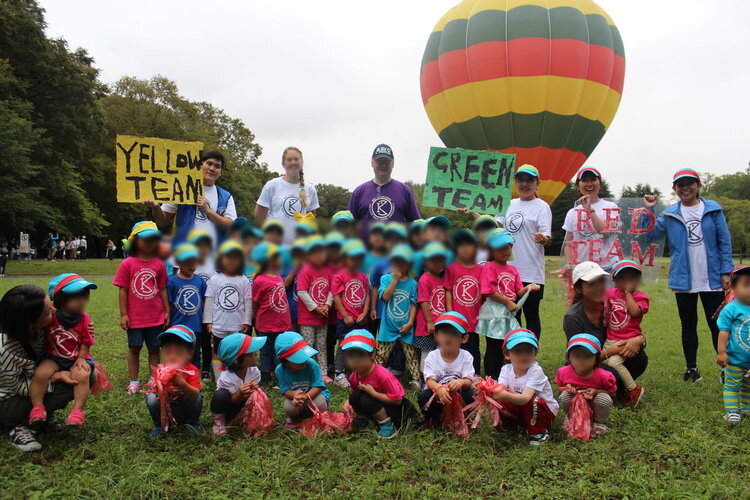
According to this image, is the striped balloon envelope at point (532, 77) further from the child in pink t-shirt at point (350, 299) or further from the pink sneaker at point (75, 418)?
the pink sneaker at point (75, 418)

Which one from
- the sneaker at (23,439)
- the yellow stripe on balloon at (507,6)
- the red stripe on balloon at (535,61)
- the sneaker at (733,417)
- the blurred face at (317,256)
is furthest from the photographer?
the yellow stripe on balloon at (507,6)

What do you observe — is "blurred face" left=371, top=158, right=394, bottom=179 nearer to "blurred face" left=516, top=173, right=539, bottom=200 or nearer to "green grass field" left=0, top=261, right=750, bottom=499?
"blurred face" left=516, top=173, right=539, bottom=200

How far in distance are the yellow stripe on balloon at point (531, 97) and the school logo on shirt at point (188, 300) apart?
41.1ft

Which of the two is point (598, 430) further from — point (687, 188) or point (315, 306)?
point (687, 188)

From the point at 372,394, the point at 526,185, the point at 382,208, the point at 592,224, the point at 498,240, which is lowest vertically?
the point at 372,394

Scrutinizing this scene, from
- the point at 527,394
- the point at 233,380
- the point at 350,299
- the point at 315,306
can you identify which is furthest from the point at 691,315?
the point at 233,380

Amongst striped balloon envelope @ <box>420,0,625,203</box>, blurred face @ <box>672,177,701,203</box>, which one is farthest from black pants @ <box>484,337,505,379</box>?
striped balloon envelope @ <box>420,0,625,203</box>

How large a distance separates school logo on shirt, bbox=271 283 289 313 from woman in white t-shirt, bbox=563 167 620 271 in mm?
3192

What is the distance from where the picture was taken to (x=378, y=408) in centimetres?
400

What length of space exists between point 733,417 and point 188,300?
4.71 metres

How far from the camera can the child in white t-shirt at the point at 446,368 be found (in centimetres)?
407

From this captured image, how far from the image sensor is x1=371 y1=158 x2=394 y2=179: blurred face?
18.6ft

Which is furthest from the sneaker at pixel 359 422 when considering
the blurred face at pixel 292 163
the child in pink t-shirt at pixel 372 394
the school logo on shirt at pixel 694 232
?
the school logo on shirt at pixel 694 232

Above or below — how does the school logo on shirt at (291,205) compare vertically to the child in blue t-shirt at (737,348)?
above
